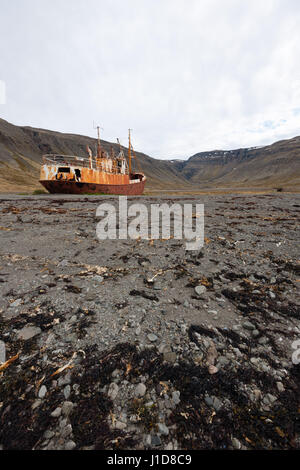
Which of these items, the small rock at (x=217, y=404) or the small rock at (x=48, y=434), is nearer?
the small rock at (x=48, y=434)

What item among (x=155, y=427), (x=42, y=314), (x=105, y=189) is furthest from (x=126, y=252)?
(x=105, y=189)

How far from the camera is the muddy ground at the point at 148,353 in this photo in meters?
1.91

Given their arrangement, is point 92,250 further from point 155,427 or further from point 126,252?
point 155,427

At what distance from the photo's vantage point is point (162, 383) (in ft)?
7.80

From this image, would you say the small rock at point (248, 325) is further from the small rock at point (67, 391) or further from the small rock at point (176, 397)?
the small rock at point (67, 391)

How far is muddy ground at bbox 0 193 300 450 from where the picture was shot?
1.91 m

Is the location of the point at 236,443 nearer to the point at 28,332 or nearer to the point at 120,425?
the point at 120,425

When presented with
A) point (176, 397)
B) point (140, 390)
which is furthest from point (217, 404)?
point (140, 390)

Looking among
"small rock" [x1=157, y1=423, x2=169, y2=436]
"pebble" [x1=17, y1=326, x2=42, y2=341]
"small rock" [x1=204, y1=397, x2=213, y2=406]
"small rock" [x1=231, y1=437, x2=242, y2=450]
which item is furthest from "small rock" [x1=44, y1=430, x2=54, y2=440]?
"small rock" [x1=231, y1=437, x2=242, y2=450]

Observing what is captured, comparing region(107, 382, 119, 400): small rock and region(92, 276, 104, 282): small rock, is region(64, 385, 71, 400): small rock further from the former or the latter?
region(92, 276, 104, 282): small rock

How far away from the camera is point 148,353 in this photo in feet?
9.12

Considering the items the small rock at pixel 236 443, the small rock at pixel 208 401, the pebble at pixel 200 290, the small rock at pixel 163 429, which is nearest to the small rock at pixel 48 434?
the small rock at pixel 163 429

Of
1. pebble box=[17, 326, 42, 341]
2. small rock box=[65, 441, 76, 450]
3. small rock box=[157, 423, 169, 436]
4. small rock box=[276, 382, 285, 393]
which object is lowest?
small rock box=[65, 441, 76, 450]

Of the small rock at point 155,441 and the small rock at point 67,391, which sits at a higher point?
the small rock at point 67,391
